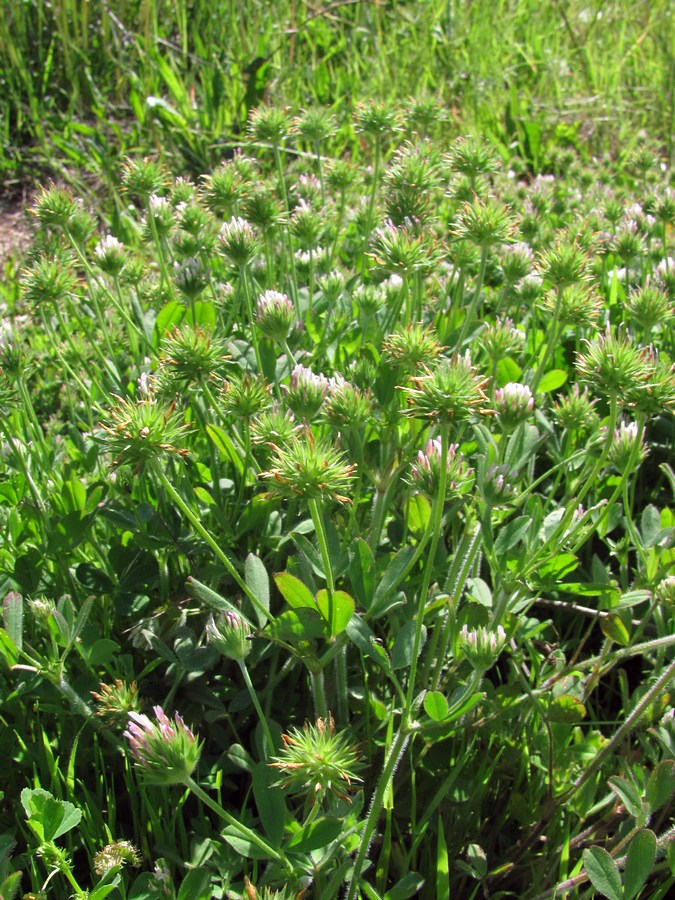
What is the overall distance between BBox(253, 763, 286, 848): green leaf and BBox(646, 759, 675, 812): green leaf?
25.0 inches

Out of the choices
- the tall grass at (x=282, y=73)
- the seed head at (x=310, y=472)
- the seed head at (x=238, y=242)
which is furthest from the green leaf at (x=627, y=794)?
the tall grass at (x=282, y=73)

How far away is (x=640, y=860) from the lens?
1407 millimetres

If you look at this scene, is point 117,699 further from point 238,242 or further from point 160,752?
point 238,242

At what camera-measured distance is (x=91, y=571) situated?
6.19 feet

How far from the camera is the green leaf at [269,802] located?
4.55 feet

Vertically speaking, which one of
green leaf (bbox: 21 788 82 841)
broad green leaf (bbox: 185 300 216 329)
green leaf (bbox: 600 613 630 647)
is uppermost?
broad green leaf (bbox: 185 300 216 329)

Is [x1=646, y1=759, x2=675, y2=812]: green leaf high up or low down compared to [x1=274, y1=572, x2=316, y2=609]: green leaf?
down

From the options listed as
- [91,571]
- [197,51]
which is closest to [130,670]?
[91,571]

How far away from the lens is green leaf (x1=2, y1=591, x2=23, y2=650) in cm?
159

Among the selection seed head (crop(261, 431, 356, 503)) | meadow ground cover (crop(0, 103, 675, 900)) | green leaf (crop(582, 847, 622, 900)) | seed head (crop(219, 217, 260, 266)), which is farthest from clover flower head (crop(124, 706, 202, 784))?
seed head (crop(219, 217, 260, 266))

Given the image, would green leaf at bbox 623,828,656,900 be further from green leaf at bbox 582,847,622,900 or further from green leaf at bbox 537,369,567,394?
green leaf at bbox 537,369,567,394

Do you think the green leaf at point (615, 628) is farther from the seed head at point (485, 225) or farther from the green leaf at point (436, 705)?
the seed head at point (485, 225)

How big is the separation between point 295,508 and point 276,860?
736 millimetres

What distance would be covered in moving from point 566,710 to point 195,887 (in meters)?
0.72
